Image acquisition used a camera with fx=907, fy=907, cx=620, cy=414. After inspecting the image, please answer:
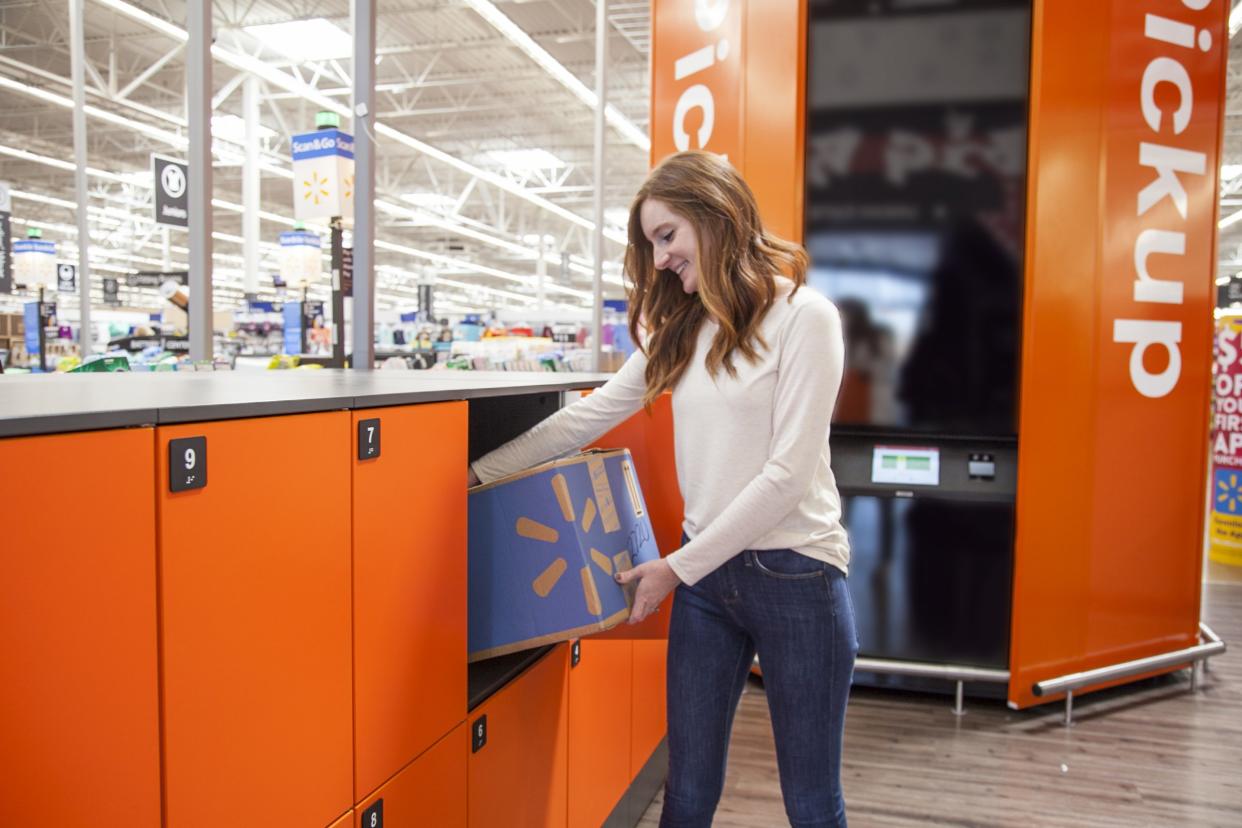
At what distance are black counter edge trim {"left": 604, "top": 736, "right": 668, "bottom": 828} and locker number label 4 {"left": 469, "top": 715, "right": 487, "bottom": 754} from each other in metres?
0.88

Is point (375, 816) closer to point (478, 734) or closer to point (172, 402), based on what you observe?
point (478, 734)

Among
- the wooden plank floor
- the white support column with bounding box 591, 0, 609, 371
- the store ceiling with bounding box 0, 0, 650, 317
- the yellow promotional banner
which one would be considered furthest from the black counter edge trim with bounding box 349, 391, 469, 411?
the yellow promotional banner

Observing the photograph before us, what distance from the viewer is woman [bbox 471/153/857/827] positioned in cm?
160

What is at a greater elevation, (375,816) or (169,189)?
(169,189)

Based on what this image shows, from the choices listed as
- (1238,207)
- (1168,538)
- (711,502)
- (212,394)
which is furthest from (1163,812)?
(1238,207)

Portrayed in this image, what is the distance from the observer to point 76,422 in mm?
869

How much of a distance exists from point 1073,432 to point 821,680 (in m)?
2.40

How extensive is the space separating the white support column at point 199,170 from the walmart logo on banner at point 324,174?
991 mm

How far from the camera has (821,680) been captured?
1666 millimetres

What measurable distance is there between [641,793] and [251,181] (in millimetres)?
11784

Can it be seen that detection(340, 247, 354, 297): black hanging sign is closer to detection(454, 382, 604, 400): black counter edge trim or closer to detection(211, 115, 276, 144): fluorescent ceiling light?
detection(454, 382, 604, 400): black counter edge trim

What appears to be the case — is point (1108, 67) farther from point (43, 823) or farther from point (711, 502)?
point (43, 823)

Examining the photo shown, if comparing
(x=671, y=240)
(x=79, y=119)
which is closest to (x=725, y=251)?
(x=671, y=240)

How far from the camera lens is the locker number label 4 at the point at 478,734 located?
5.85 ft
